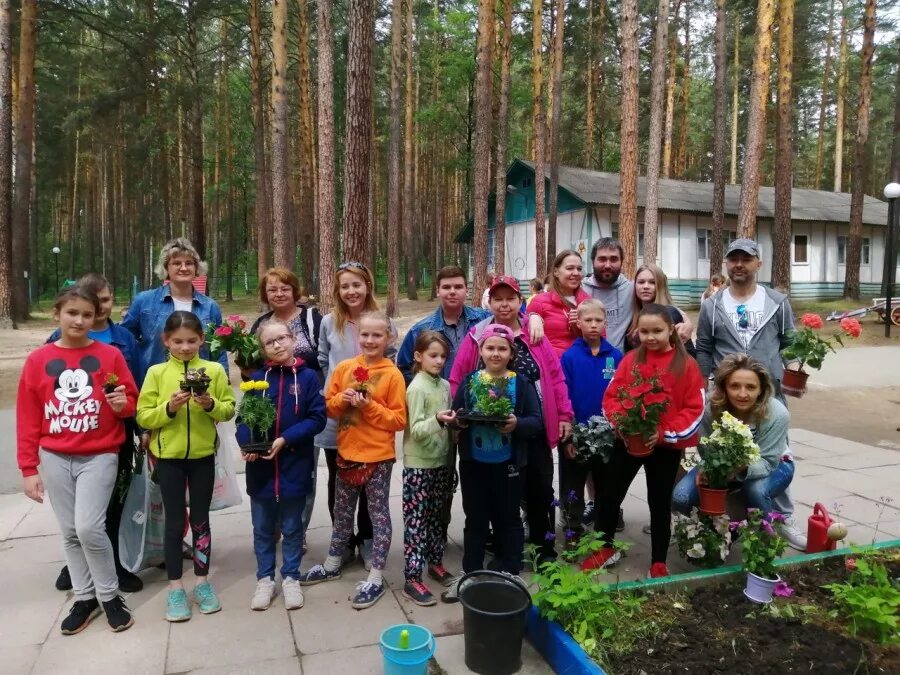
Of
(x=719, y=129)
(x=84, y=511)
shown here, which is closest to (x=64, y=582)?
(x=84, y=511)

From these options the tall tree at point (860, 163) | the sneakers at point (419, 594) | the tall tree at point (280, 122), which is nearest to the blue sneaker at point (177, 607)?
the sneakers at point (419, 594)

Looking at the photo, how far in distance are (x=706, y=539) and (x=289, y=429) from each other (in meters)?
2.35

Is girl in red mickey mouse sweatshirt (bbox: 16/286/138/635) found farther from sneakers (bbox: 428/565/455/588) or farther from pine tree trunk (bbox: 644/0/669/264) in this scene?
pine tree trunk (bbox: 644/0/669/264)

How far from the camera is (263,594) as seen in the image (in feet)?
10.6

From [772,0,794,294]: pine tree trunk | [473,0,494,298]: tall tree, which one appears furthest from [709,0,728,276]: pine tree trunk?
[473,0,494,298]: tall tree

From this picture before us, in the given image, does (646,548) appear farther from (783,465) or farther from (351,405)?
(351,405)

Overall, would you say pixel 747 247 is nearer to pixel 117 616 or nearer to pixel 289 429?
pixel 289 429

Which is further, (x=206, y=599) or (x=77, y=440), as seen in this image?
(x=206, y=599)

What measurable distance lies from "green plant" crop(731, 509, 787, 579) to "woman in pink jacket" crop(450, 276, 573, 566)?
1029 millimetres

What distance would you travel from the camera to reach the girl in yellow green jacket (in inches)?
122

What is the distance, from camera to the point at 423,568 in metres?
3.42

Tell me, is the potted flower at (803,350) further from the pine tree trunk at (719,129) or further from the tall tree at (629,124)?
the pine tree trunk at (719,129)

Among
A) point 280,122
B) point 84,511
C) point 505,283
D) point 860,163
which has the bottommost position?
point 84,511

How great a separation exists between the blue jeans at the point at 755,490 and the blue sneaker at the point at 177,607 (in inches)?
111
